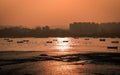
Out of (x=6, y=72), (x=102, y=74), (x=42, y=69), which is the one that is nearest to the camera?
(x=102, y=74)

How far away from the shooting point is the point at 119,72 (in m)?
48.5

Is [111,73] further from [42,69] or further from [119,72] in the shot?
[42,69]

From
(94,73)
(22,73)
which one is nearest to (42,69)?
(22,73)

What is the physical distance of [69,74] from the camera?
4731cm

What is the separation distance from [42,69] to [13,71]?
527 cm

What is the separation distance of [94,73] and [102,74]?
150 cm

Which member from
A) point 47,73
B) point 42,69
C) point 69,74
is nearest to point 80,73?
point 69,74

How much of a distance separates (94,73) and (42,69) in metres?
10.3

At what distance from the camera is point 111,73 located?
4759cm

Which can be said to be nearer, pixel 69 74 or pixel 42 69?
pixel 69 74

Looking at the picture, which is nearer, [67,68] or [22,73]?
[22,73]

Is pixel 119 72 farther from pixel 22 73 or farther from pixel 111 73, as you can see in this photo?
pixel 22 73

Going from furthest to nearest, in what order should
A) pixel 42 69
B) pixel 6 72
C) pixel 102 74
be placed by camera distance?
pixel 42 69 → pixel 6 72 → pixel 102 74

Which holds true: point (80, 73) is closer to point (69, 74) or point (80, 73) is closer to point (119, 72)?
point (69, 74)
